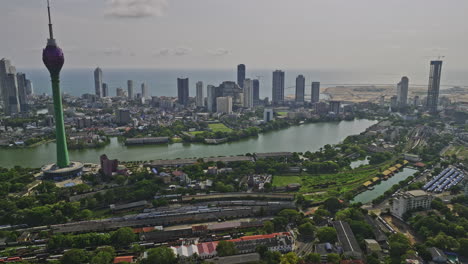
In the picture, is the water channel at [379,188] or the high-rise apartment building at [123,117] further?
the high-rise apartment building at [123,117]

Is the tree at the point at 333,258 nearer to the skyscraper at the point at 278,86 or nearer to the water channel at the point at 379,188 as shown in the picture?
the water channel at the point at 379,188

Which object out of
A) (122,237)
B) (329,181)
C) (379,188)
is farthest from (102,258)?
(379,188)

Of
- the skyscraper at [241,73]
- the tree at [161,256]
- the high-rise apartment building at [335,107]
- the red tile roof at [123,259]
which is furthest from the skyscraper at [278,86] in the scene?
the red tile roof at [123,259]

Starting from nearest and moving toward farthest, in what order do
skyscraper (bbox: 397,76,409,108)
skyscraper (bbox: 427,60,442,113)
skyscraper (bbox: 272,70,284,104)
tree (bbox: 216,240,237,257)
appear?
tree (bbox: 216,240,237,257)
skyscraper (bbox: 427,60,442,113)
skyscraper (bbox: 397,76,409,108)
skyscraper (bbox: 272,70,284,104)

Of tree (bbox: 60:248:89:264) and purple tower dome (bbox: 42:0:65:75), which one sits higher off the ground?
purple tower dome (bbox: 42:0:65:75)

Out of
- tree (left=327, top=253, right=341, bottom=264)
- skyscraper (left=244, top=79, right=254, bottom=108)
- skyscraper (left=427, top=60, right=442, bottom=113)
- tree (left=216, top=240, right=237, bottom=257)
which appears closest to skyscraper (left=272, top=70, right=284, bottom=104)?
skyscraper (left=244, top=79, right=254, bottom=108)

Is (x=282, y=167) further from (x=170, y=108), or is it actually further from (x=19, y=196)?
(x=170, y=108)

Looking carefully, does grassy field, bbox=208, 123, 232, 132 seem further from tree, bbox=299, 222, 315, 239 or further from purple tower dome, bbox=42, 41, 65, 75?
tree, bbox=299, 222, 315, 239
